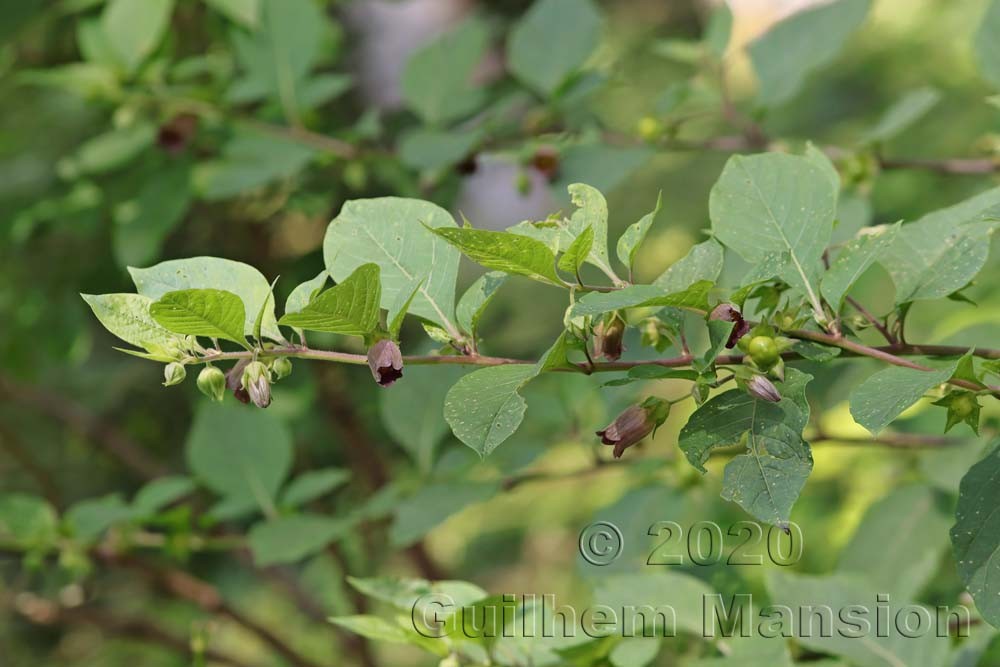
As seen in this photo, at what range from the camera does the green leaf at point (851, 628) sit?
752 mm

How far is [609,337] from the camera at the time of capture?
1.89ft

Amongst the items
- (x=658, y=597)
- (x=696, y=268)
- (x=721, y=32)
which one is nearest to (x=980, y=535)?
(x=696, y=268)

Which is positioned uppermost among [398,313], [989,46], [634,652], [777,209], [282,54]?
[282,54]

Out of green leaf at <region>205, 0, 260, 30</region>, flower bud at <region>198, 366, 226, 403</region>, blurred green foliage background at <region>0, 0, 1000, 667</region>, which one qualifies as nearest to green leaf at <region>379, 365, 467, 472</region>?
blurred green foliage background at <region>0, 0, 1000, 667</region>

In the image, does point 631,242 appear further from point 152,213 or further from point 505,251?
point 152,213

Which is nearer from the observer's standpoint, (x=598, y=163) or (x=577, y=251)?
(x=577, y=251)

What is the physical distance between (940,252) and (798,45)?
571mm

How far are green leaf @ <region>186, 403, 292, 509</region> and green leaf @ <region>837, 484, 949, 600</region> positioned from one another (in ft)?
1.93

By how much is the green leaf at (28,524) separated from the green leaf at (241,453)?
0.53ft

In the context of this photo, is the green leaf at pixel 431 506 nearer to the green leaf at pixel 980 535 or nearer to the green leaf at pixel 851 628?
the green leaf at pixel 851 628

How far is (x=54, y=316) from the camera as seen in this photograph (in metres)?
1.53

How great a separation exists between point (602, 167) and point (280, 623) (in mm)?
1611

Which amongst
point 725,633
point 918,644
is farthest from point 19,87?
point 918,644

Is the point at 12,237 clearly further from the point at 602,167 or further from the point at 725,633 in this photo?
the point at 725,633
